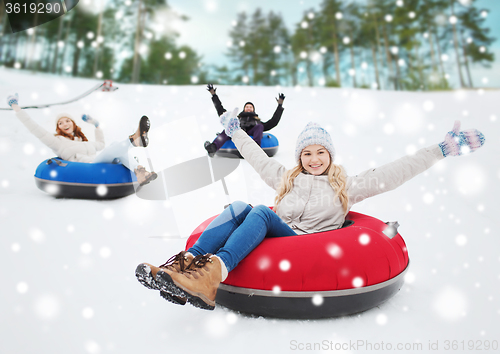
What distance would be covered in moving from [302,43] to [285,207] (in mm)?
12207

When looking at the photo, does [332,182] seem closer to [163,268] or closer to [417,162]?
[417,162]

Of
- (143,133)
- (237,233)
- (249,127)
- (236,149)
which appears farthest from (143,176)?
(237,233)

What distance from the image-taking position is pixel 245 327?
1.46 metres

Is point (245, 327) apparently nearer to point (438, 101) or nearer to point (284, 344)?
point (284, 344)

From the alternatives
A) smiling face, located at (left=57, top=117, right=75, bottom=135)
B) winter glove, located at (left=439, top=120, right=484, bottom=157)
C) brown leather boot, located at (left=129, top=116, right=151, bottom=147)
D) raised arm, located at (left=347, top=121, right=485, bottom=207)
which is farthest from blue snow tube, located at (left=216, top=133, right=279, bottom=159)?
winter glove, located at (left=439, top=120, right=484, bottom=157)

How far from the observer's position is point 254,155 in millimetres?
2227

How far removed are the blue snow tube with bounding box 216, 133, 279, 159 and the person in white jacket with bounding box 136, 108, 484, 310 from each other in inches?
107

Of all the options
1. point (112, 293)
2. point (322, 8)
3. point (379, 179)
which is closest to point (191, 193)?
point (112, 293)

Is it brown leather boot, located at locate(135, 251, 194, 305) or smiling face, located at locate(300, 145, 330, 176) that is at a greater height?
smiling face, located at locate(300, 145, 330, 176)

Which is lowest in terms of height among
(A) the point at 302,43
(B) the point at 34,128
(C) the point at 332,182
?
(C) the point at 332,182

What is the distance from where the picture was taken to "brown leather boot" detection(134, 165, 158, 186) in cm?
361

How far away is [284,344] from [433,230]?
2118 mm

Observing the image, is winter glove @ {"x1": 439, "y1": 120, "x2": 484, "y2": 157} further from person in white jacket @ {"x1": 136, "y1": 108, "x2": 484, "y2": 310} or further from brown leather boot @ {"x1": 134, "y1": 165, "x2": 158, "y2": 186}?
brown leather boot @ {"x1": 134, "y1": 165, "x2": 158, "y2": 186}

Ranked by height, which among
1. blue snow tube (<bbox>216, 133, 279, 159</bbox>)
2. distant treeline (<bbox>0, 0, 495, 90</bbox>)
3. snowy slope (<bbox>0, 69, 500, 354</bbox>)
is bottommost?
snowy slope (<bbox>0, 69, 500, 354</bbox>)
